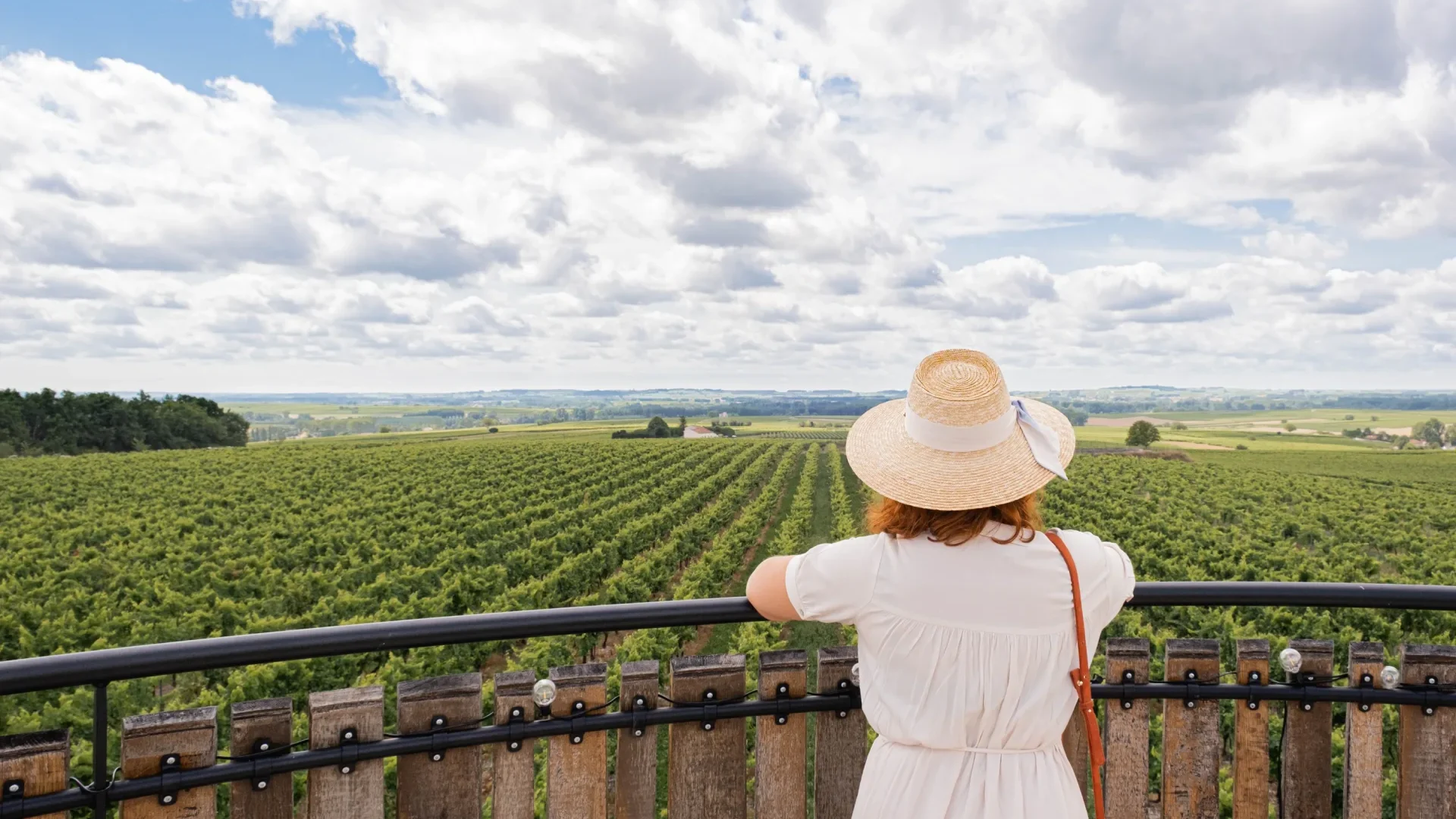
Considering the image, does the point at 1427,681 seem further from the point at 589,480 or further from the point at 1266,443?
the point at 1266,443

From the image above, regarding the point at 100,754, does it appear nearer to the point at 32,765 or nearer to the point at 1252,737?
the point at 32,765

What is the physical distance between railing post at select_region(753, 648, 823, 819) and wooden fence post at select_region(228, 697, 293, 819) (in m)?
0.92

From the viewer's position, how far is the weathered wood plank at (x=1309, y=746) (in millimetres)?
2072

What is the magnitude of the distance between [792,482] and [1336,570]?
2615cm

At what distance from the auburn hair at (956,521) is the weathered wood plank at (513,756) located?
2.48 ft

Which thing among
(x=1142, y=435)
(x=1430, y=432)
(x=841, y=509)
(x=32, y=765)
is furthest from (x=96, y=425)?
(x=1430, y=432)

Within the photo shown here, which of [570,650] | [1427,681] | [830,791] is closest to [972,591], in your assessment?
[830,791]

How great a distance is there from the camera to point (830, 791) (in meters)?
2.00

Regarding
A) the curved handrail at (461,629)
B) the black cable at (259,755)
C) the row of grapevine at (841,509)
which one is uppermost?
the curved handrail at (461,629)

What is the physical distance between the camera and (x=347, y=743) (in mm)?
1638

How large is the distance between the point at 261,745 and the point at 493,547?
18673 mm

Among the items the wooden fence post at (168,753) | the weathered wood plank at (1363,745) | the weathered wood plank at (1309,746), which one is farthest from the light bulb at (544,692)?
the weathered wood plank at (1363,745)

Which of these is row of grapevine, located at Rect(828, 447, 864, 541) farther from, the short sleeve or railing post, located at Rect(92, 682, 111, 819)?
railing post, located at Rect(92, 682, 111, 819)

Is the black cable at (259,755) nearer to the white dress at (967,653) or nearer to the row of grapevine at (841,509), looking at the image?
the white dress at (967,653)
